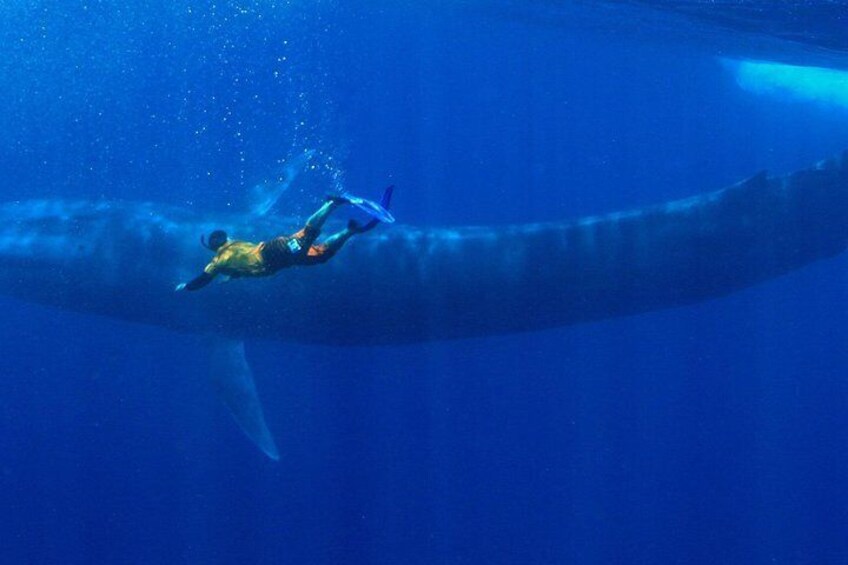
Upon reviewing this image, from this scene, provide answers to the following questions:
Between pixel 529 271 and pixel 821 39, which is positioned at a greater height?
pixel 821 39

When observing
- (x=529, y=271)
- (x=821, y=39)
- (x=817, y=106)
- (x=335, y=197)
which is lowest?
(x=335, y=197)

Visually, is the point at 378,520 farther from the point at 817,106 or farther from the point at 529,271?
the point at 817,106

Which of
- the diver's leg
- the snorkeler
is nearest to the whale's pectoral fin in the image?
the snorkeler

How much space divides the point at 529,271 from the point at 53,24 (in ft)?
98.1

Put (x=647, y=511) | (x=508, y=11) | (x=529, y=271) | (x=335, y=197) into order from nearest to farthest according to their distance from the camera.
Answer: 1. (x=335, y=197)
2. (x=529, y=271)
3. (x=647, y=511)
4. (x=508, y=11)

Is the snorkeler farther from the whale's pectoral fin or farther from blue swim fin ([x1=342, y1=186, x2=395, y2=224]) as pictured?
the whale's pectoral fin

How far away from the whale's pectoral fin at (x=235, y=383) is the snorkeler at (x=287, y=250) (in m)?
4.75

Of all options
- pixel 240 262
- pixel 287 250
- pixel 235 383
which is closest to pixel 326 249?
pixel 287 250

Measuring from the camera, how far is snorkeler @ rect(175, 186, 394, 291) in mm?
5504

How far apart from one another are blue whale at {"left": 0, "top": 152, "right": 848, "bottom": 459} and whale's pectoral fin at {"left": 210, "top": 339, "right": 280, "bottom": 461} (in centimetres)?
2

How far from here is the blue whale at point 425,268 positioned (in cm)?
Result: 930

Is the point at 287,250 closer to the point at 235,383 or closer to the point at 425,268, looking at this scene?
the point at 425,268

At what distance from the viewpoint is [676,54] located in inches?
1073

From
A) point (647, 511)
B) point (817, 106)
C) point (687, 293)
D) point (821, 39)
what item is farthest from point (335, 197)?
point (817, 106)
